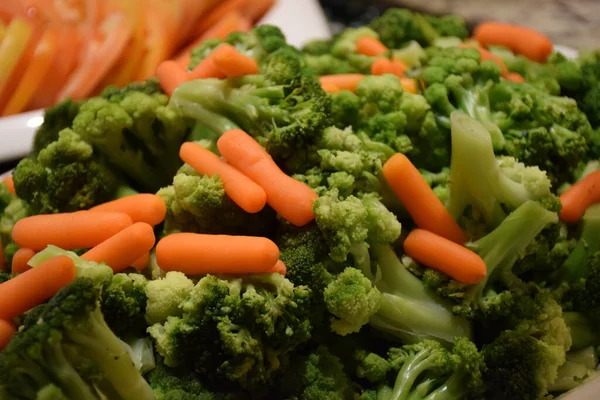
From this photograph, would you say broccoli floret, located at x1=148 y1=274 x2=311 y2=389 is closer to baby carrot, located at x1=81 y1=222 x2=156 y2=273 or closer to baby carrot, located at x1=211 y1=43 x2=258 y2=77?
baby carrot, located at x1=81 y1=222 x2=156 y2=273

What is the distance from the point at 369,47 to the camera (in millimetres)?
1914

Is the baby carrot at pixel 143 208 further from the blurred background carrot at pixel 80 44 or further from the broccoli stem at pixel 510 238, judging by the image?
the blurred background carrot at pixel 80 44

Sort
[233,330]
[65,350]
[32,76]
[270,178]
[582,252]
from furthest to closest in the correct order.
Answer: [32,76] < [582,252] < [270,178] < [233,330] < [65,350]

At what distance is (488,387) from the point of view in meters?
1.27

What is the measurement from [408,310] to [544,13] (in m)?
2.30

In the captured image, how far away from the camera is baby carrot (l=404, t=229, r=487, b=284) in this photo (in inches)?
50.1

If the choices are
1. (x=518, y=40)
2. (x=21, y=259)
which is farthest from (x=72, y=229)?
(x=518, y=40)

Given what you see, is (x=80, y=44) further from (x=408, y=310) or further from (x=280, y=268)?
(x=408, y=310)

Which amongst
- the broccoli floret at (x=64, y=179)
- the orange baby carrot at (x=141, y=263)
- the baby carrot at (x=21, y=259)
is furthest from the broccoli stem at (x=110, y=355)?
the broccoli floret at (x=64, y=179)

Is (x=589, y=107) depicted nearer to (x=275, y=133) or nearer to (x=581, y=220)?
(x=581, y=220)

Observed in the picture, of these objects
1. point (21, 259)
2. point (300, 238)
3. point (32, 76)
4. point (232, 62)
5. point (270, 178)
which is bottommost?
point (32, 76)

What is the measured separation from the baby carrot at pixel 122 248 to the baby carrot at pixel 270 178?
25cm

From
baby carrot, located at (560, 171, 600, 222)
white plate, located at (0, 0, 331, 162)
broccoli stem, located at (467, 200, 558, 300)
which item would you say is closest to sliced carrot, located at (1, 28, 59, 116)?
white plate, located at (0, 0, 331, 162)

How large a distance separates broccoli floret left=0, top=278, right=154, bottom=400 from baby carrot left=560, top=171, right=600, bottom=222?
1.13 metres
